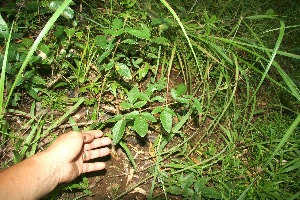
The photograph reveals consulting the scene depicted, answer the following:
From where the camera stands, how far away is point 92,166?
1.78m

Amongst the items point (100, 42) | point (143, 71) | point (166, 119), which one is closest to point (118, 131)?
point (166, 119)

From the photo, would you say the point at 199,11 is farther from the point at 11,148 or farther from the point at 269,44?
the point at 11,148

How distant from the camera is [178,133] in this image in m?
2.03

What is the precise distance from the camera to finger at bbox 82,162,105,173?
5.80ft

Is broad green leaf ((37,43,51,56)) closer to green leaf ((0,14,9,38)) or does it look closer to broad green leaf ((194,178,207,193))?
green leaf ((0,14,9,38))

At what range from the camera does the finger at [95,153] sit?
5.94 feet

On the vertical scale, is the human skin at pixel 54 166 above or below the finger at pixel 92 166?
above

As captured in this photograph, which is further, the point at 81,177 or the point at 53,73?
the point at 53,73

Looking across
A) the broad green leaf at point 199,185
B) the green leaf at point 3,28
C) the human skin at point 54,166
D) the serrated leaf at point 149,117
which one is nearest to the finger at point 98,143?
the human skin at point 54,166

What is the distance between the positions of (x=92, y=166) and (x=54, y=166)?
303mm

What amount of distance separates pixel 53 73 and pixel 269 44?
216cm

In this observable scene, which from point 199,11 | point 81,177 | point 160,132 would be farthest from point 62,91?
point 199,11

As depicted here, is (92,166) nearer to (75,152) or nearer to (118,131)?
(75,152)

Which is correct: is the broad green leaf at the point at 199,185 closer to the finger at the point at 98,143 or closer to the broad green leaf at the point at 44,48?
the finger at the point at 98,143
